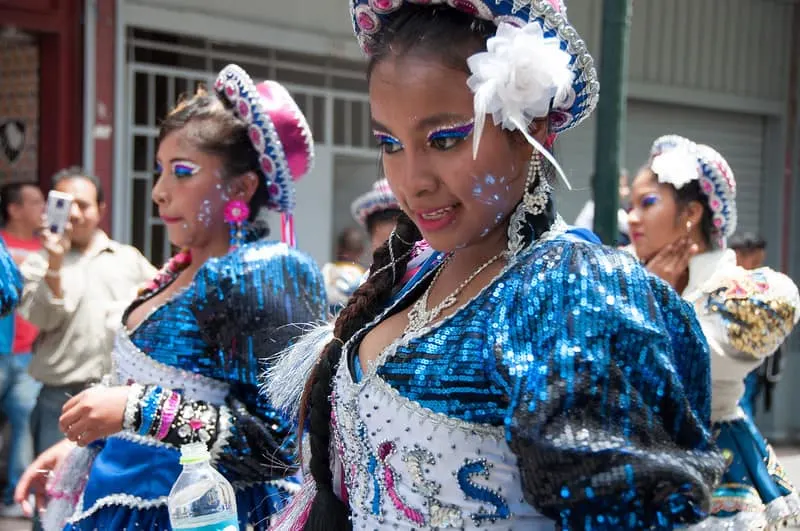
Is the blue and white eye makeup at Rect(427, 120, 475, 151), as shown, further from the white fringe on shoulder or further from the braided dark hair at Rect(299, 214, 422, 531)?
the white fringe on shoulder

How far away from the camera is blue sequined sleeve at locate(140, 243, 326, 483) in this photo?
Answer: 2562 mm

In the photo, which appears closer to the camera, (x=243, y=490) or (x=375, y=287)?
(x=375, y=287)

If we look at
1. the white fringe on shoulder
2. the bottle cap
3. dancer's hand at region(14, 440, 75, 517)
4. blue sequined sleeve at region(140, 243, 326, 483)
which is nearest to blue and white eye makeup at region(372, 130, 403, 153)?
the white fringe on shoulder

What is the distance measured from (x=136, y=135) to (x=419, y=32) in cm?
565

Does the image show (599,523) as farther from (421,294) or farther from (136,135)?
(136,135)

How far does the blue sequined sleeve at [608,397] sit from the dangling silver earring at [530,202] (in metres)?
0.13

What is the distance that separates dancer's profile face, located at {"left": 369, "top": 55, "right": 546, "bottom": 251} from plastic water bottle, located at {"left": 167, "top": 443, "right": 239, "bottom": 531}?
622mm

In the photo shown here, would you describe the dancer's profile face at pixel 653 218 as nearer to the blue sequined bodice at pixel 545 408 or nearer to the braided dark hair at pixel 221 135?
the braided dark hair at pixel 221 135

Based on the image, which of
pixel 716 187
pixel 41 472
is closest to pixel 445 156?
pixel 41 472

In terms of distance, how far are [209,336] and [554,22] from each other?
1437 millimetres

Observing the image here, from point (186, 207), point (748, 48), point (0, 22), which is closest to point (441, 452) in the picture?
point (186, 207)

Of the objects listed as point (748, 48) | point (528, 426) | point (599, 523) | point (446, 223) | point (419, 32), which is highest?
point (748, 48)

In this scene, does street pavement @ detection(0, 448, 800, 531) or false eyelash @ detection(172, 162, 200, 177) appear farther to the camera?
street pavement @ detection(0, 448, 800, 531)

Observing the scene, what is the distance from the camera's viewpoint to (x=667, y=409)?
138 centimetres
